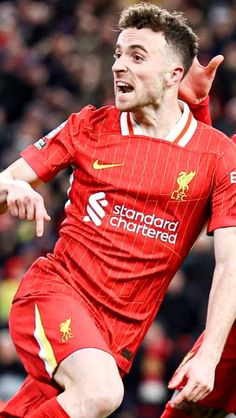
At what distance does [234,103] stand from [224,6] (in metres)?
2.57

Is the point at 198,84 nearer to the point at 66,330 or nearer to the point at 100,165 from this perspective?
the point at 100,165

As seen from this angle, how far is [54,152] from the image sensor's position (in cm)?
599

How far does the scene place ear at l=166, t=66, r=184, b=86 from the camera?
19.7 feet

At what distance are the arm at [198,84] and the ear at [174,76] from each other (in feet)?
0.92

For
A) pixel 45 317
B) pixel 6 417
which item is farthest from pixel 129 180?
pixel 6 417

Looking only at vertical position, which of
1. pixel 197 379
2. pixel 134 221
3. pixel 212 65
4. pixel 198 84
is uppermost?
pixel 212 65

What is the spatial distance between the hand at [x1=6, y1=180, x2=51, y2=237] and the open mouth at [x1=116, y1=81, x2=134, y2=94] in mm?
764

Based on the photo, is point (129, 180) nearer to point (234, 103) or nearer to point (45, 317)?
point (45, 317)

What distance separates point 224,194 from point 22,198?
1.05 meters

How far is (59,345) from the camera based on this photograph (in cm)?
555

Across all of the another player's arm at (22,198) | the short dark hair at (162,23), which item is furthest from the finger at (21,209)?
the short dark hair at (162,23)

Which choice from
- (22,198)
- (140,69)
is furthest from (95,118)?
(22,198)

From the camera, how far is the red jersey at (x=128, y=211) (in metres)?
5.86

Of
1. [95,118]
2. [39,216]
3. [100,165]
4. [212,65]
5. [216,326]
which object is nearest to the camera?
[39,216]
